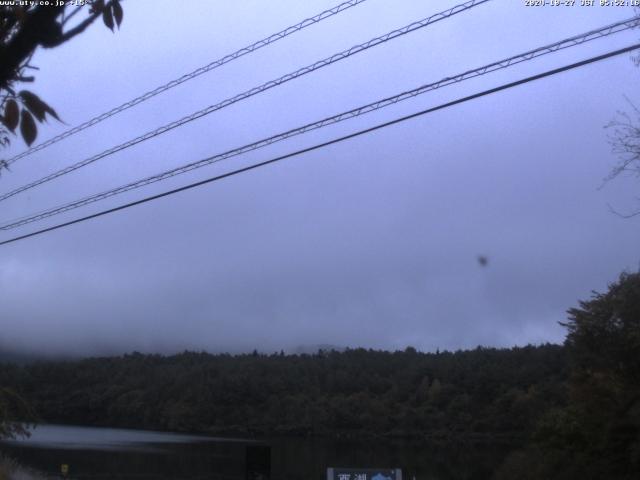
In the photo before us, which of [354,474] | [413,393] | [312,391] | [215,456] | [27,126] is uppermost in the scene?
[312,391]

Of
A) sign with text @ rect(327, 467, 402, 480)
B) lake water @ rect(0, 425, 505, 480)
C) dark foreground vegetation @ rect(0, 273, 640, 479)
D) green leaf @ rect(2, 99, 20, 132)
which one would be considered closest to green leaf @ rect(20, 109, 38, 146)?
green leaf @ rect(2, 99, 20, 132)

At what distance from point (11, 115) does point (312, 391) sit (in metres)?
78.3

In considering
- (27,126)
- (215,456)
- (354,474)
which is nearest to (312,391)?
(215,456)

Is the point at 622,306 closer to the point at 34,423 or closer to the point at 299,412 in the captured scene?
the point at 34,423

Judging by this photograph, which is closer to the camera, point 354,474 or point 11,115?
point 11,115

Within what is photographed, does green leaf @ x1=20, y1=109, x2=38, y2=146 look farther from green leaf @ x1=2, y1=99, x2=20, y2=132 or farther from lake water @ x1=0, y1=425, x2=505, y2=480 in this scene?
lake water @ x1=0, y1=425, x2=505, y2=480

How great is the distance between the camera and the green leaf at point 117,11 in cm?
402

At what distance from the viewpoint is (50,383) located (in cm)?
5991

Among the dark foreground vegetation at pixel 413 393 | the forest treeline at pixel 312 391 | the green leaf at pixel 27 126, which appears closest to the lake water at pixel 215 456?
the dark foreground vegetation at pixel 413 393

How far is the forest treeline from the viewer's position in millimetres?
61281

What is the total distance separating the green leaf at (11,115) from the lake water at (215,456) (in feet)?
115

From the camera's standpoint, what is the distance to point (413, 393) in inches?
2869

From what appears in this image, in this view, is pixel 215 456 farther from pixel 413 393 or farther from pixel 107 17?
pixel 107 17

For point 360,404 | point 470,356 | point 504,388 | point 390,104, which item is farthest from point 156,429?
point 390,104
